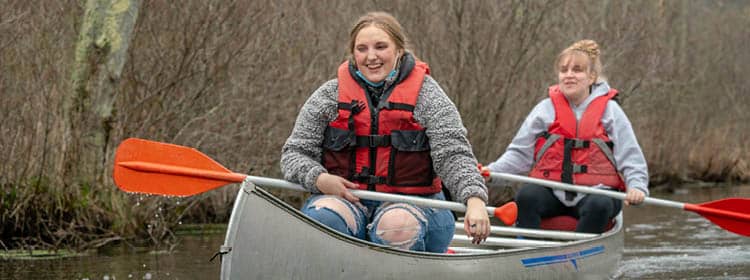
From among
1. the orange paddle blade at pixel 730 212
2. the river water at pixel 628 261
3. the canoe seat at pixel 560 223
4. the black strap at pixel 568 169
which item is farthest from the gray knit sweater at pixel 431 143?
the orange paddle blade at pixel 730 212

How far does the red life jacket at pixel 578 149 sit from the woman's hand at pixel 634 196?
0.30 metres

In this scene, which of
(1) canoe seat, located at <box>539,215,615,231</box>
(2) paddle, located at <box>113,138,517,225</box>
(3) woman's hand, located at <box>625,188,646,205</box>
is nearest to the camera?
(2) paddle, located at <box>113,138,517,225</box>

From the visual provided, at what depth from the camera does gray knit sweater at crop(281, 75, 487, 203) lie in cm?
490

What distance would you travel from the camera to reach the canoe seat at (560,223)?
7258mm

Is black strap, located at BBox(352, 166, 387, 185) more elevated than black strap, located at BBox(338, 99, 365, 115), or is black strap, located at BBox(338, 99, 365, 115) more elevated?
Answer: black strap, located at BBox(338, 99, 365, 115)

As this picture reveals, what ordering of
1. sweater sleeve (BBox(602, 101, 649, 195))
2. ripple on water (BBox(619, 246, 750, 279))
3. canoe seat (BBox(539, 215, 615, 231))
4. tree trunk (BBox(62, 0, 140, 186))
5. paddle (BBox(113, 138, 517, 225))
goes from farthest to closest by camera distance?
1. tree trunk (BBox(62, 0, 140, 186))
2. ripple on water (BBox(619, 246, 750, 279))
3. canoe seat (BBox(539, 215, 615, 231))
4. sweater sleeve (BBox(602, 101, 649, 195))
5. paddle (BBox(113, 138, 517, 225))

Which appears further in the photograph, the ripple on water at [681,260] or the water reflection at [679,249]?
the ripple on water at [681,260]

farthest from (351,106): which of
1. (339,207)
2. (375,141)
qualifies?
(339,207)

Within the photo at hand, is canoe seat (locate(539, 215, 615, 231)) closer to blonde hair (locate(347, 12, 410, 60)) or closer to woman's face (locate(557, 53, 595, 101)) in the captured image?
woman's face (locate(557, 53, 595, 101))

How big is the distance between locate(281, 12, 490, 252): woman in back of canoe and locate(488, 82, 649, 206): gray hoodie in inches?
82.7

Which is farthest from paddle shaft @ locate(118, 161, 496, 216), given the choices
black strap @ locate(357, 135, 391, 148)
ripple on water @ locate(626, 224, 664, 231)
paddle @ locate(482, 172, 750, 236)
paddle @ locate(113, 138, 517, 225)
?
ripple on water @ locate(626, 224, 664, 231)

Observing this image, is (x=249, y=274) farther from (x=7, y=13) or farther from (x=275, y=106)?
(x=275, y=106)

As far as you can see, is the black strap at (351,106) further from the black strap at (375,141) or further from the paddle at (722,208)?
the paddle at (722,208)

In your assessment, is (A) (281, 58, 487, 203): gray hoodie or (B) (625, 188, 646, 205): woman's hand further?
(B) (625, 188, 646, 205): woman's hand
